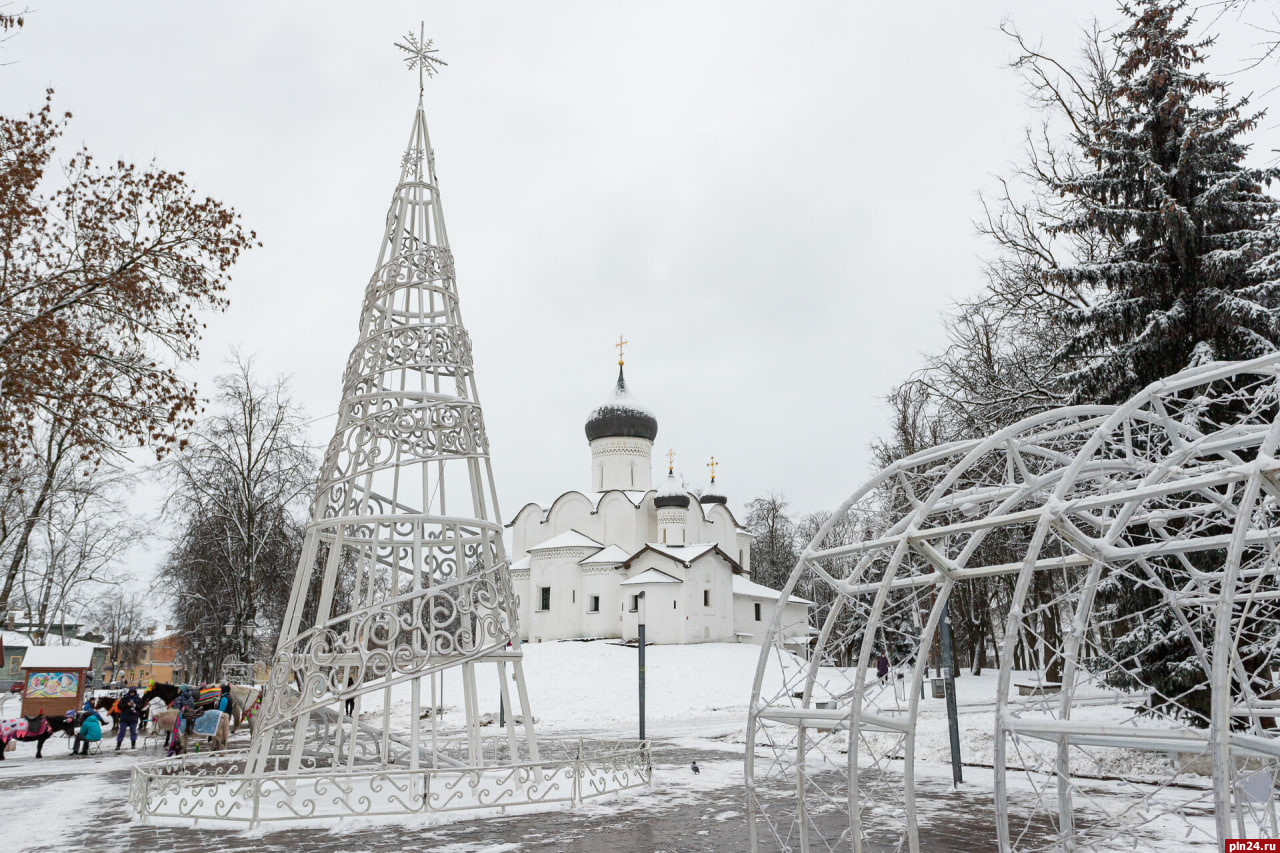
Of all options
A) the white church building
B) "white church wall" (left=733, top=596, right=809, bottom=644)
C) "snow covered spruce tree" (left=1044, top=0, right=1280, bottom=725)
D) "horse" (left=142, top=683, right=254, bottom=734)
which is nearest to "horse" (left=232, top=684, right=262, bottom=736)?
"horse" (left=142, top=683, right=254, bottom=734)

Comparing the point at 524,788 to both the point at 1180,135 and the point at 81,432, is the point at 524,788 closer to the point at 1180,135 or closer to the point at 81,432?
the point at 81,432

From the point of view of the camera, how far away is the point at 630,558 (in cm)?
4234

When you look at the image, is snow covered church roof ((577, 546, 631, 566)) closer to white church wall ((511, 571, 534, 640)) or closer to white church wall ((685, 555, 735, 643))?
white church wall ((511, 571, 534, 640))

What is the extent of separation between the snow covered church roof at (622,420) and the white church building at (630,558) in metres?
0.06

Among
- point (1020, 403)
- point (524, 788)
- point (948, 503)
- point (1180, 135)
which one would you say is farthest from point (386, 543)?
point (1180, 135)

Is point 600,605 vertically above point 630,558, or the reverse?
point 630,558

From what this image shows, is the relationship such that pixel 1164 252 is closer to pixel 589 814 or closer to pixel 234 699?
pixel 589 814

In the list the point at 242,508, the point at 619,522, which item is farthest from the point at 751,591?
the point at 242,508

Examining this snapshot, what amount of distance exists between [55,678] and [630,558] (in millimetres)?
25526

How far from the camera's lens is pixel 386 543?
31.3 feet

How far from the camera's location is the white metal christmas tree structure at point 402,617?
321 inches

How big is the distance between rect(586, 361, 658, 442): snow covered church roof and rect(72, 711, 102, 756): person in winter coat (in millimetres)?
32008

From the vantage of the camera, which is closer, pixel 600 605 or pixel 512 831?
pixel 512 831

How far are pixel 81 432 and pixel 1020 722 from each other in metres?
8.78
